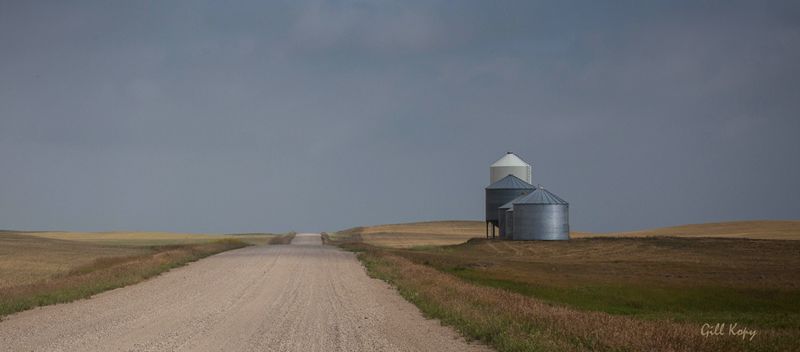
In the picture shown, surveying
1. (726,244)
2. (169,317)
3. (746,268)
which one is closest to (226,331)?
(169,317)

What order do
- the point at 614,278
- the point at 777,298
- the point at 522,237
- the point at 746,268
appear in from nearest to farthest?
the point at 777,298, the point at 614,278, the point at 746,268, the point at 522,237

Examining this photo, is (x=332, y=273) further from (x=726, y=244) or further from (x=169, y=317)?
(x=726, y=244)

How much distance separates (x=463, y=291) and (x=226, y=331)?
8.87 m

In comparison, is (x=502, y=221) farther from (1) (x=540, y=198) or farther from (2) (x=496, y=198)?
(1) (x=540, y=198)

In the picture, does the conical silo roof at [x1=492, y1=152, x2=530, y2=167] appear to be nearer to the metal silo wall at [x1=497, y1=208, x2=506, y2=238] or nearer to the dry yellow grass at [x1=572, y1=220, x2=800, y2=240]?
the metal silo wall at [x1=497, y1=208, x2=506, y2=238]

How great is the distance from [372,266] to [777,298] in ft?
61.3

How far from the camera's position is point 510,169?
84.8 meters

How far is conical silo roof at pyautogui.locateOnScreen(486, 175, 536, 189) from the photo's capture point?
8012cm

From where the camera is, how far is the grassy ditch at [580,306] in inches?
526

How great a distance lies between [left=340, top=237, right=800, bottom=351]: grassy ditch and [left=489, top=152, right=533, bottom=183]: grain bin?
29783mm

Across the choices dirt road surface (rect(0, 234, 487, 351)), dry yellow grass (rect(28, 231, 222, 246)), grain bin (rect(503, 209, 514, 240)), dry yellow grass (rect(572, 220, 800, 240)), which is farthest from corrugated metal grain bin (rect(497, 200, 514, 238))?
dirt road surface (rect(0, 234, 487, 351))

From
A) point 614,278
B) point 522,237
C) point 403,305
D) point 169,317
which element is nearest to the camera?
point 169,317

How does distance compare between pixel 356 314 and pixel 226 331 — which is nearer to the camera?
pixel 226 331

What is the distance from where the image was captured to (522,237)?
2835 inches
